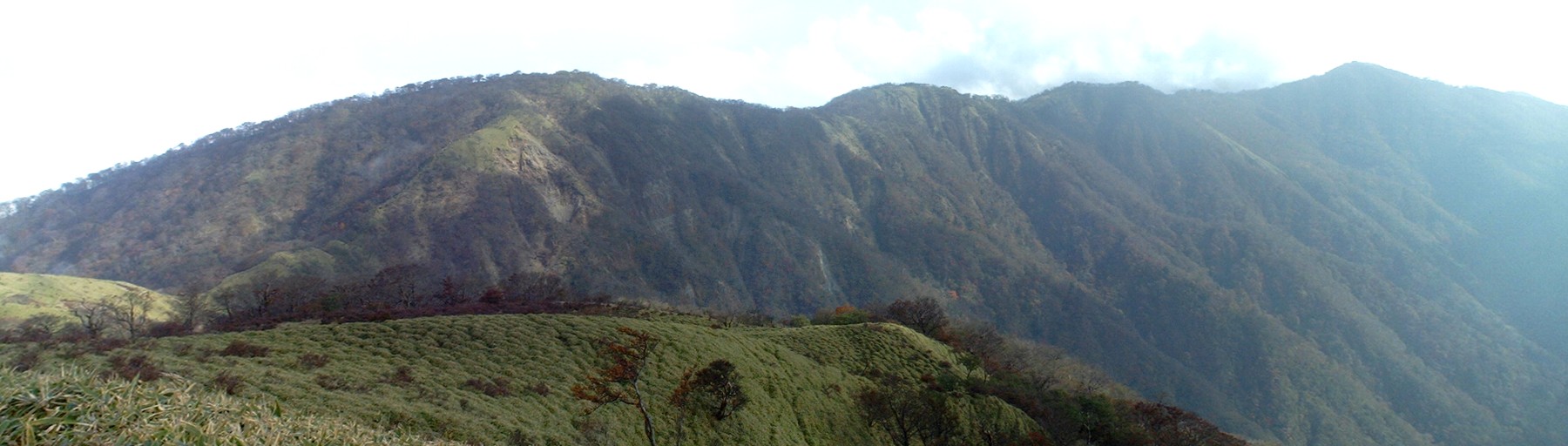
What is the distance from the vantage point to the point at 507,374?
114ft

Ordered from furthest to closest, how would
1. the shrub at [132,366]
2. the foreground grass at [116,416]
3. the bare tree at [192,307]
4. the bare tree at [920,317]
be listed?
the bare tree at [920,317] < the bare tree at [192,307] < the shrub at [132,366] < the foreground grass at [116,416]

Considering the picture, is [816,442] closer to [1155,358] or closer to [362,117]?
[1155,358]

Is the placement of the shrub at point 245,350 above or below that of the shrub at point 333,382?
above

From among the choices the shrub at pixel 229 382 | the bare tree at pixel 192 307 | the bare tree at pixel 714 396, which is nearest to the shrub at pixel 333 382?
the shrub at pixel 229 382

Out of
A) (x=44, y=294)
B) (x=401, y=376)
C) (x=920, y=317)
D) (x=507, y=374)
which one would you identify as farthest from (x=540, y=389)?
(x=44, y=294)

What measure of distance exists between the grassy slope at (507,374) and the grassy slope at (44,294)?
61879mm

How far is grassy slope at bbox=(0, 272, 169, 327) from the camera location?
71.6m

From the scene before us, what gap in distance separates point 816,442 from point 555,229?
A: 12746 centimetres

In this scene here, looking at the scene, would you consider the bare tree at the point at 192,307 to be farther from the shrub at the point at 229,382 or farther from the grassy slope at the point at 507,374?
the shrub at the point at 229,382

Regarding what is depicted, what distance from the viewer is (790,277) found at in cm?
18600

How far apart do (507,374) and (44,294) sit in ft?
283

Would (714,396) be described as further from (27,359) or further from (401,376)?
(27,359)

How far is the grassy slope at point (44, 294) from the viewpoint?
235 ft

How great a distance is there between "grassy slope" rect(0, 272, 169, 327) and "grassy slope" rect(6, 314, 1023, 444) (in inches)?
2436
